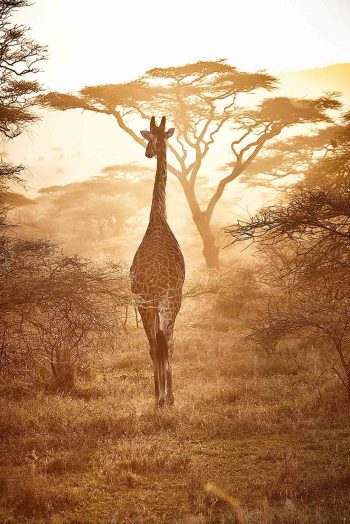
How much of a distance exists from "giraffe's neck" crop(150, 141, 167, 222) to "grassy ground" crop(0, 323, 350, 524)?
262cm

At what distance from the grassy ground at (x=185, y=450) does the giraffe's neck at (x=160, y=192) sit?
2621 mm

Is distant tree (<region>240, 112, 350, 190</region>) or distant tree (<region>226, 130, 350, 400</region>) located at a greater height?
distant tree (<region>240, 112, 350, 190</region>)

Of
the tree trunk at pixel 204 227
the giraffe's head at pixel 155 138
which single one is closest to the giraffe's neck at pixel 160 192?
the giraffe's head at pixel 155 138

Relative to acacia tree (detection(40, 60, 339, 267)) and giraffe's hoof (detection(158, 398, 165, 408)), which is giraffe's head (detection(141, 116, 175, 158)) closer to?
giraffe's hoof (detection(158, 398, 165, 408))

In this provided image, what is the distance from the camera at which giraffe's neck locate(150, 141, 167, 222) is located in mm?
8367

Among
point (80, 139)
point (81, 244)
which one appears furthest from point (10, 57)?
point (80, 139)

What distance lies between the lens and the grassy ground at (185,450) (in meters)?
4.79

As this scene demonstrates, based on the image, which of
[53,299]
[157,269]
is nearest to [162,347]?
[157,269]

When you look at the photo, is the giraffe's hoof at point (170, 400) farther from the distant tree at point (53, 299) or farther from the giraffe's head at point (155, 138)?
the giraffe's head at point (155, 138)

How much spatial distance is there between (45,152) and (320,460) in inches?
3037

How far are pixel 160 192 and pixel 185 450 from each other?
398 centimetres

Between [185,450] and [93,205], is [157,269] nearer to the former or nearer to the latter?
[185,450]

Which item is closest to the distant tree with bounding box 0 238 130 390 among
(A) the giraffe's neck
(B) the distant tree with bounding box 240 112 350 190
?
(A) the giraffe's neck

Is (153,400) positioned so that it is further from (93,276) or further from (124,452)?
(93,276)
